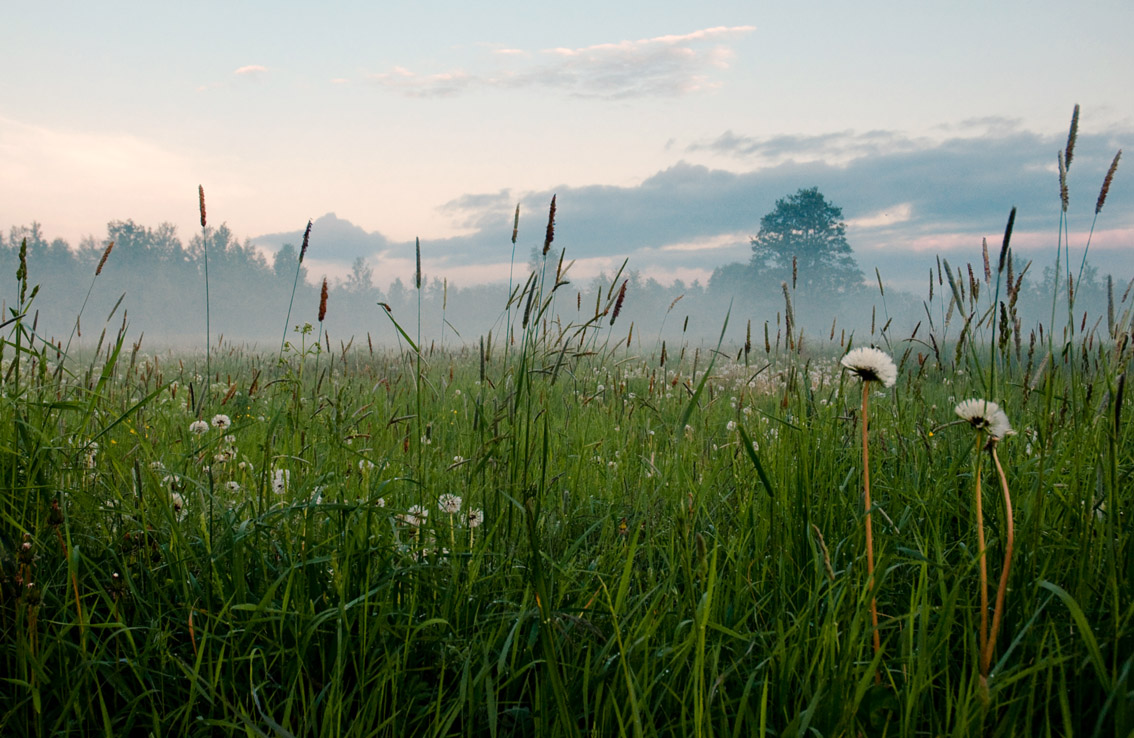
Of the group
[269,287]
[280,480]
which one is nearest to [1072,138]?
[280,480]

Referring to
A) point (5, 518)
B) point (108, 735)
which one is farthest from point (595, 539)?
point (5, 518)

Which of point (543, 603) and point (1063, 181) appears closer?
point (543, 603)

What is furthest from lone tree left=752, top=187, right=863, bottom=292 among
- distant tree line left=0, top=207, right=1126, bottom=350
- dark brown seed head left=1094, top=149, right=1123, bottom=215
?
dark brown seed head left=1094, top=149, right=1123, bottom=215

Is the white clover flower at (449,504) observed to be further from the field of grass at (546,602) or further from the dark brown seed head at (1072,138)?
the dark brown seed head at (1072,138)

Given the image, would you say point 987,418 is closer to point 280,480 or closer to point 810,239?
point 280,480

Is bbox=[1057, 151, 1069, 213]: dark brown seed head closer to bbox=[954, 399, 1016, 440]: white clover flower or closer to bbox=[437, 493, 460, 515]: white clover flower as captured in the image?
bbox=[954, 399, 1016, 440]: white clover flower

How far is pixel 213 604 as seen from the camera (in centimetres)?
167

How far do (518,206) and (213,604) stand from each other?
1455mm

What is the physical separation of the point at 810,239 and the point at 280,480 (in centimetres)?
7186

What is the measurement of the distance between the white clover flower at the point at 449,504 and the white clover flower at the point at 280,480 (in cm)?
62

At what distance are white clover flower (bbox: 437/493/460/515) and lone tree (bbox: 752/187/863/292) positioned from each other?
68904 mm

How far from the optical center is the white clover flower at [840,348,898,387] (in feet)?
4.39

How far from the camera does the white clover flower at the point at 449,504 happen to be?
1.98 m

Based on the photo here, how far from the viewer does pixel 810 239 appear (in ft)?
223
